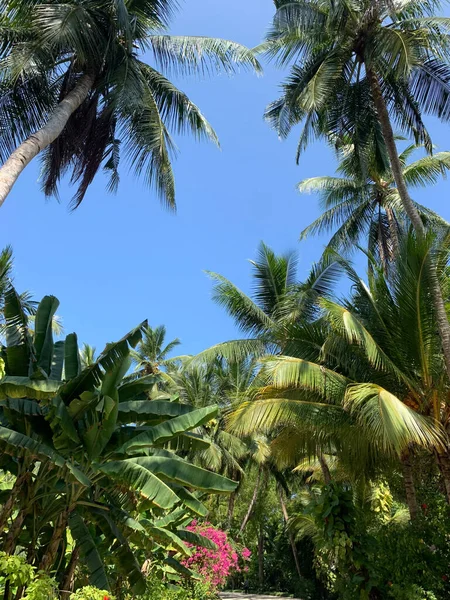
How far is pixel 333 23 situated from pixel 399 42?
1760mm

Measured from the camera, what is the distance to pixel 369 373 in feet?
31.4

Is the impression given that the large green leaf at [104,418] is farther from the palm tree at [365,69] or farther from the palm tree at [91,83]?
the palm tree at [365,69]

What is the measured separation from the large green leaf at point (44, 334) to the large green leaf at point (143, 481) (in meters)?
2.31

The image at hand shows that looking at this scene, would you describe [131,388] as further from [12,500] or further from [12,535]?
[12,535]

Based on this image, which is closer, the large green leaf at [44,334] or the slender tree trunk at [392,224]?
A: the large green leaf at [44,334]

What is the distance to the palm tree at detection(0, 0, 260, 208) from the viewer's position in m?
8.13

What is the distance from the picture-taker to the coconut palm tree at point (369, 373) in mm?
8516

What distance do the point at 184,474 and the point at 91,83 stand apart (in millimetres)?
7680

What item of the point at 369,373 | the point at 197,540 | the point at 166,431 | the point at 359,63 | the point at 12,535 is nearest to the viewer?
the point at 12,535

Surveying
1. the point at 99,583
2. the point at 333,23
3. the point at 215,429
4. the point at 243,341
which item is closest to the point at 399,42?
the point at 333,23

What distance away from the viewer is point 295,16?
438 inches

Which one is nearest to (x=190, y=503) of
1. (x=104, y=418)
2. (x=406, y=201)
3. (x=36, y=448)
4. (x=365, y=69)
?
(x=104, y=418)

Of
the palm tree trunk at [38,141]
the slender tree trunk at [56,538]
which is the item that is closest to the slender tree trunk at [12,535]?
the slender tree trunk at [56,538]

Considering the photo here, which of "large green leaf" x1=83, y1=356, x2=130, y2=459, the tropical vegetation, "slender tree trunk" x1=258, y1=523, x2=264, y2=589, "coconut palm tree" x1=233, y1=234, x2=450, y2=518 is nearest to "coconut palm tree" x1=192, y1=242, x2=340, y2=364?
the tropical vegetation
